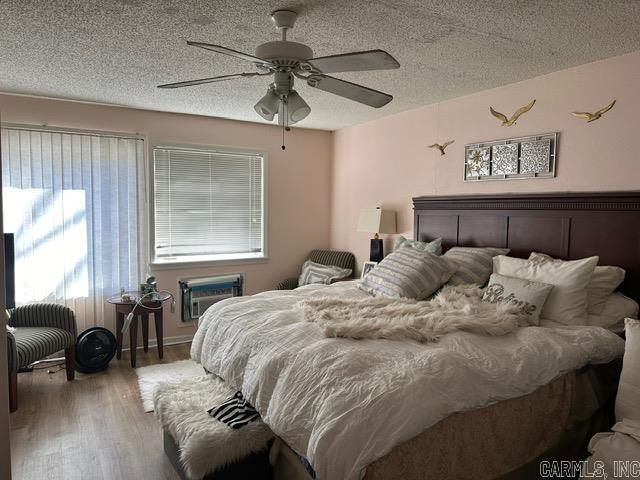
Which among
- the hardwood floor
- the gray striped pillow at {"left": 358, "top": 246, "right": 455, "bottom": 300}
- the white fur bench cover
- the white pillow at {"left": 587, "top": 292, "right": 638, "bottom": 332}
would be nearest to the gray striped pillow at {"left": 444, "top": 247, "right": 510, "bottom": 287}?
the gray striped pillow at {"left": 358, "top": 246, "right": 455, "bottom": 300}

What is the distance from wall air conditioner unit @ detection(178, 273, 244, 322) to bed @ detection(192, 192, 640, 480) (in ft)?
5.92

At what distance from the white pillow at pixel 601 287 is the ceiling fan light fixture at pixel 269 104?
208 cm

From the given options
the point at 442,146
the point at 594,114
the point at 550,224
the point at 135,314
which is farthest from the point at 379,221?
the point at 135,314

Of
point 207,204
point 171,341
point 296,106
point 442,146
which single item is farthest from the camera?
point 207,204

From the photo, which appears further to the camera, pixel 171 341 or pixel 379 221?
pixel 171 341

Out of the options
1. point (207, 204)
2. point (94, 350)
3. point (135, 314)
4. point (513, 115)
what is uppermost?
point (513, 115)

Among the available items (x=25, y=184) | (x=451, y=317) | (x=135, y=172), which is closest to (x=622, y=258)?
(x=451, y=317)

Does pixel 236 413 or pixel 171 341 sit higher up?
pixel 236 413

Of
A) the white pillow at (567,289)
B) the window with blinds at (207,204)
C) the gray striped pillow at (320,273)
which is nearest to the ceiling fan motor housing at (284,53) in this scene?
the white pillow at (567,289)

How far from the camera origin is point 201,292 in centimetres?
471

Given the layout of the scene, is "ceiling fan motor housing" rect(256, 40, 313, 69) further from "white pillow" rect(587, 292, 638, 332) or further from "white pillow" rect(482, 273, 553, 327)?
"white pillow" rect(587, 292, 638, 332)

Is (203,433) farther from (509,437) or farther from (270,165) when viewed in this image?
Answer: (270,165)

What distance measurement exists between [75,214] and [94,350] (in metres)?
1.24

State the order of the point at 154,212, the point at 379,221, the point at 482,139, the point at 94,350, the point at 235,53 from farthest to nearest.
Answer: the point at 154,212, the point at 379,221, the point at 94,350, the point at 482,139, the point at 235,53
